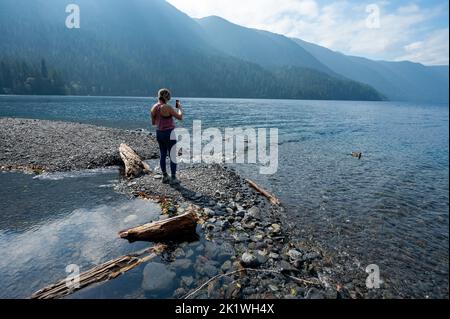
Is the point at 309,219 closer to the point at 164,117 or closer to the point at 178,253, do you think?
the point at 178,253

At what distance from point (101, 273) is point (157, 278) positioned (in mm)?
1484

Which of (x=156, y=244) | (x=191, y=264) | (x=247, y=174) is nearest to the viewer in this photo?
(x=191, y=264)

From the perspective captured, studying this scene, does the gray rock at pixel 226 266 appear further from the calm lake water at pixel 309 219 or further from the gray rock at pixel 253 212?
the gray rock at pixel 253 212

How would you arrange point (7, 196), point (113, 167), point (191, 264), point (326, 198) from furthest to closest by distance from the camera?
point (113, 167)
point (326, 198)
point (7, 196)
point (191, 264)

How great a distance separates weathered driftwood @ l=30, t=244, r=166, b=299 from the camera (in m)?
5.66

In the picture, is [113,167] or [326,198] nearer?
[326,198]

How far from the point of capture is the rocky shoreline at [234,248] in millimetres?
6457

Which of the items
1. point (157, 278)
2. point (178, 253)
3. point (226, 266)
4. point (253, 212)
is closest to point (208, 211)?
point (253, 212)

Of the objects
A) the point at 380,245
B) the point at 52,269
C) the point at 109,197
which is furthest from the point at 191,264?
the point at 380,245

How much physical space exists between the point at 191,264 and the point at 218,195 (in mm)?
5418

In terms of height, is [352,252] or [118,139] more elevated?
[118,139]

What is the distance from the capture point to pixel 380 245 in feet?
29.6

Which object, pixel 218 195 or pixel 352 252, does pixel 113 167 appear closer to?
pixel 218 195
